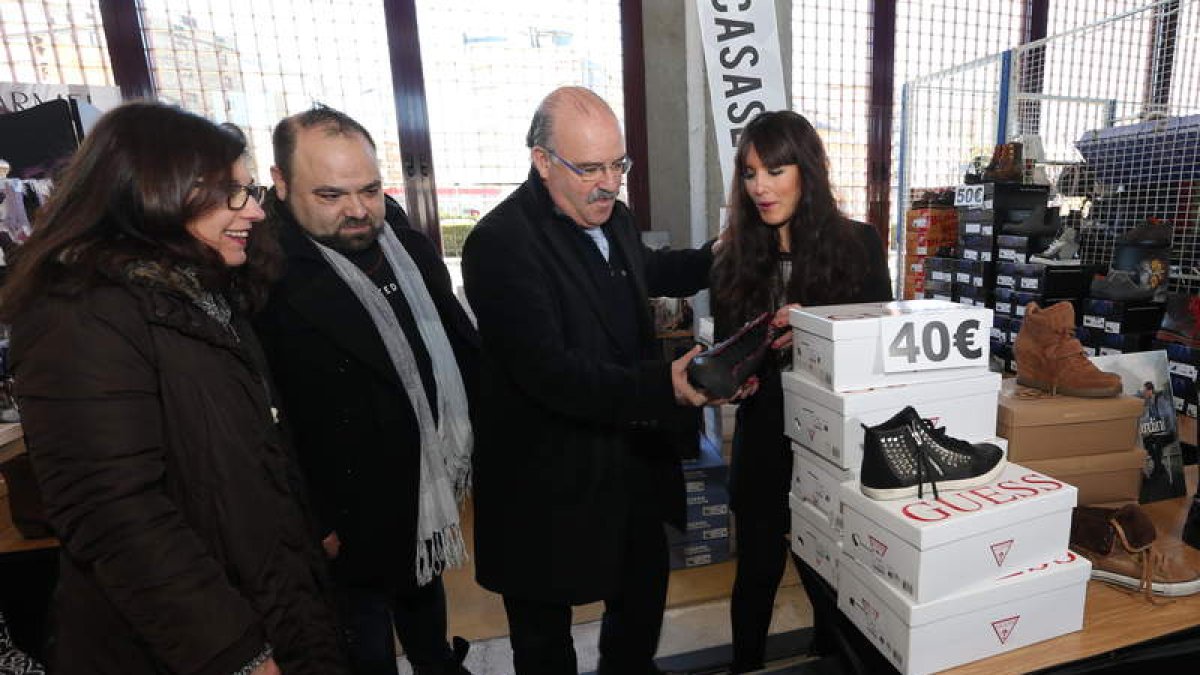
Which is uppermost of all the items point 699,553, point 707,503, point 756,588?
point 756,588

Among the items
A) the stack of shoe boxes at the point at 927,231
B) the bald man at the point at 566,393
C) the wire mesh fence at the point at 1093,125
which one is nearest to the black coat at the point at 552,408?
the bald man at the point at 566,393

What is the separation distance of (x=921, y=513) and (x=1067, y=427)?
663mm

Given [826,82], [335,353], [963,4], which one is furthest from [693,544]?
[963,4]

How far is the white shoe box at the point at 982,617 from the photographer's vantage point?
0.96 m

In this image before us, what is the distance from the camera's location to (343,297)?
4.50 feet

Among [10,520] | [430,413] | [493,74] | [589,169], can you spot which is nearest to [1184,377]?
[589,169]

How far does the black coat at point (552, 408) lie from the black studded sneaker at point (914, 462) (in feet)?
1.11

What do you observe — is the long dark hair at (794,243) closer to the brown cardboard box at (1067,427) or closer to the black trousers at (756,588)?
the brown cardboard box at (1067,427)

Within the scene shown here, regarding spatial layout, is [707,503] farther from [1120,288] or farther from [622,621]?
[1120,288]

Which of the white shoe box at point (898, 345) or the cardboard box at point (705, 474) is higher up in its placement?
the white shoe box at point (898, 345)

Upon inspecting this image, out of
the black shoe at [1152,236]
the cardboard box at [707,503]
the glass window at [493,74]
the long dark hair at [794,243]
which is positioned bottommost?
the cardboard box at [707,503]

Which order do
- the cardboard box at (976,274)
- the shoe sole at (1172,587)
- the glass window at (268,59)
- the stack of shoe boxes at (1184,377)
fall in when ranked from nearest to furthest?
the shoe sole at (1172,587) → the stack of shoe boxes at (1184,377) → the cardboard box at (976,274) → the glass window at (268,59)

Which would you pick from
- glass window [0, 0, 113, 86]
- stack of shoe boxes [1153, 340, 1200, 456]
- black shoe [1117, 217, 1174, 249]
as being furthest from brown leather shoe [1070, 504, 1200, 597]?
glass window [0, 0, 113, 86]

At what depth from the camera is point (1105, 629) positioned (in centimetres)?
103
